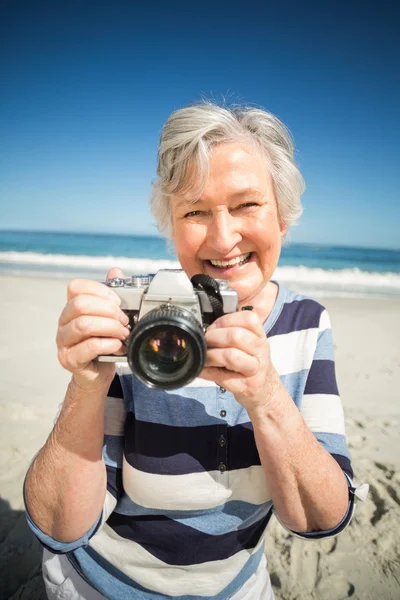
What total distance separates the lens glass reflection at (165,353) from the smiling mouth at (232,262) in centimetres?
46

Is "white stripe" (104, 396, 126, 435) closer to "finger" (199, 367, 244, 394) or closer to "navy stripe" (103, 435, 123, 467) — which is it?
"navy stripe" (103, 435, 123, 467)

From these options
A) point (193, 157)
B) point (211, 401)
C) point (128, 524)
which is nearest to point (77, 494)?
point (128, 524)

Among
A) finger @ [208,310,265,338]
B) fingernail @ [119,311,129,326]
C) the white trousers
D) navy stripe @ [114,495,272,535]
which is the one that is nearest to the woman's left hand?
finger @ [208,310,265,338]

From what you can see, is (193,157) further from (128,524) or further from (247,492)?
(128,524)

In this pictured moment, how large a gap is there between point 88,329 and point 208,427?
20.5 inches

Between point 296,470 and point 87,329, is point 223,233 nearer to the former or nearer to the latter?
point 87,329

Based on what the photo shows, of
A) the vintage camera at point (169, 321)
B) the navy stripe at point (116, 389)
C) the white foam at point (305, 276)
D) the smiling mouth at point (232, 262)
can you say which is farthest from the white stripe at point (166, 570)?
the white foam at point (305, 276)

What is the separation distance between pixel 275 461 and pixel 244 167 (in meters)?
0.93

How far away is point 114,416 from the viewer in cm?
124

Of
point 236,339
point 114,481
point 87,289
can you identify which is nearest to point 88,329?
point 87,289

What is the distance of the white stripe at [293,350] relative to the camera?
1248 mm

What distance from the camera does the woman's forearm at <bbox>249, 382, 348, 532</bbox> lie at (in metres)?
1.00

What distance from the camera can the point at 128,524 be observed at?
1.24 m

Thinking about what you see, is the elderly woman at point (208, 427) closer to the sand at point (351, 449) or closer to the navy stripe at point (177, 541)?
the navy stripe at point (177, 541)
